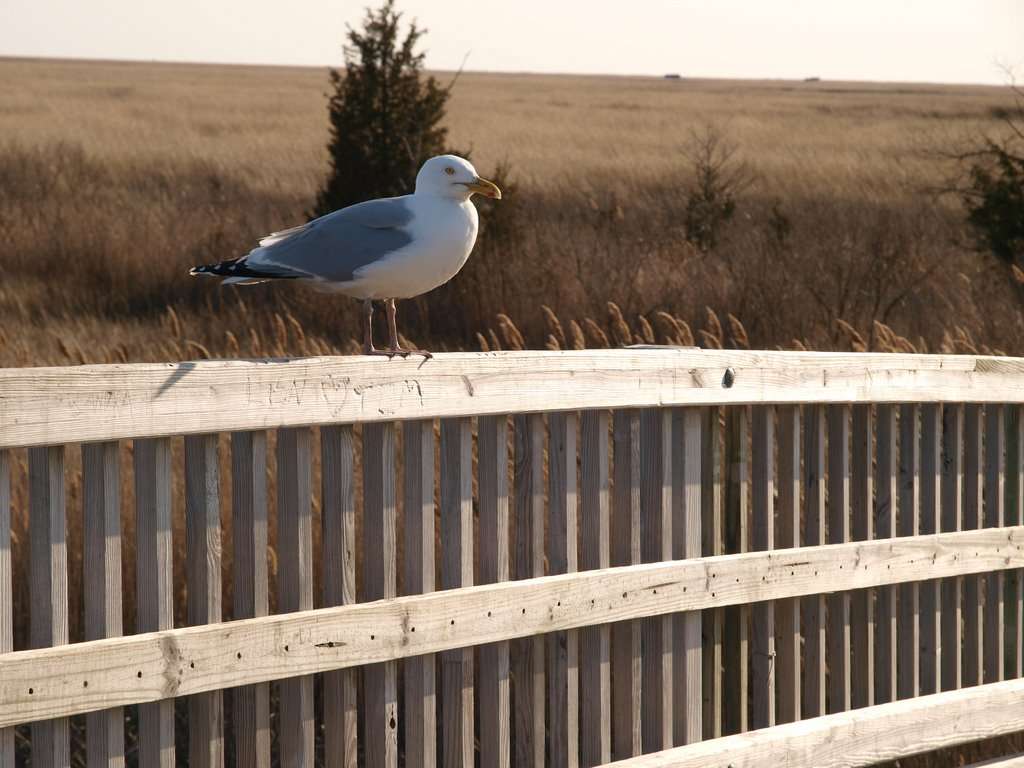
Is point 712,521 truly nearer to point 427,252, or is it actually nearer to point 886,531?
point 886,531

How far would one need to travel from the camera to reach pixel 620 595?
3494mm

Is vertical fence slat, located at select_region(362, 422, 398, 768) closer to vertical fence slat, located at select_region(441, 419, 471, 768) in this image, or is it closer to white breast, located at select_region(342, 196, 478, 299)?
vertical fence slat, located at select_region(441, 419, 471, 768)

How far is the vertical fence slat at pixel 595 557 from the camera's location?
3.54 metres

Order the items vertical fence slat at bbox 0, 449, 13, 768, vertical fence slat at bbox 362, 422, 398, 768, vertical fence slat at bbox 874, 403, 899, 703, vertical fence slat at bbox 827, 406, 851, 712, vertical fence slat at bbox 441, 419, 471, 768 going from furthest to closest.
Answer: vertical fence slat at bbox 874, 403, 899, 703
vertical fence slat at bbox 827, 406, 851, 712
vertical fence slat at bbox 441, 419, 471, 768
vertical fence slat at bbox 362, 422, 398, 768
vertical fence slat at bbox 0, 449, 13, 768

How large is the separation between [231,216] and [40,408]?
14444 mm

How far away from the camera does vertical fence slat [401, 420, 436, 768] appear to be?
3.21 metres

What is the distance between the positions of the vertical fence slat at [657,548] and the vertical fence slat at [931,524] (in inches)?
40.9

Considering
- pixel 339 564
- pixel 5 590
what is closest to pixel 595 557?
pixel 339 564

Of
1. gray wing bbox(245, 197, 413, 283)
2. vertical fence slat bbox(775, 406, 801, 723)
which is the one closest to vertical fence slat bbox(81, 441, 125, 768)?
gray wing bbox(245, 197, 413, 283)

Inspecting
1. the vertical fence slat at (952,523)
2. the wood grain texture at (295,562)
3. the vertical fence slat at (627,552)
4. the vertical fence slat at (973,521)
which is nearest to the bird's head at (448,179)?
the vertical fence slat at (627,552)

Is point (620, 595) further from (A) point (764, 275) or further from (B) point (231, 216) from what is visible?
(B) point (231, 216)

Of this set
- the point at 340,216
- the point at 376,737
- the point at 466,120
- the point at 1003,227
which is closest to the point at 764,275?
the point at 1003,227

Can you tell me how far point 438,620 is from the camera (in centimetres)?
315

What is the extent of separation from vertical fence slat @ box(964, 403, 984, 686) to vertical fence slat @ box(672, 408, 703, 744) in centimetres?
118
